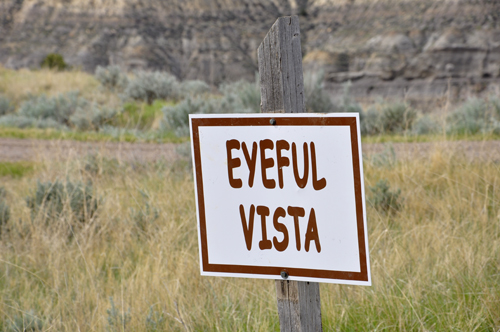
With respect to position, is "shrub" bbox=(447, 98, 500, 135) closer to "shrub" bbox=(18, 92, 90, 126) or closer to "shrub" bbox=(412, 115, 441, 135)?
"shrub" bbox=(412, 115, 441, 135)

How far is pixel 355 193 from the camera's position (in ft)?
4.00

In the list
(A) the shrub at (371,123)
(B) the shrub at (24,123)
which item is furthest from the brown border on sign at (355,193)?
(B) the shrub at (24,123)

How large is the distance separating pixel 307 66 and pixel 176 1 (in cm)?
1251

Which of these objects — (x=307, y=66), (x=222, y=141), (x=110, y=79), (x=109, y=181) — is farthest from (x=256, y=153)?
(x=307, y=66)

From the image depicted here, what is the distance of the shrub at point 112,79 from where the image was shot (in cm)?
1351

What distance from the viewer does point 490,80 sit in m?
24.7

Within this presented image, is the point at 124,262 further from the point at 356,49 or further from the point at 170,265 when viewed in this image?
the point at 356,49

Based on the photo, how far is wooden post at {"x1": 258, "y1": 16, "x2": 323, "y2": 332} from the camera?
1320 mm

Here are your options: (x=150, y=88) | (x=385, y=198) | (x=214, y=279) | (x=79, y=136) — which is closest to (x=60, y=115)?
(x=150, y=88)

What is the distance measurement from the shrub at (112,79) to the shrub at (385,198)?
11.1 m

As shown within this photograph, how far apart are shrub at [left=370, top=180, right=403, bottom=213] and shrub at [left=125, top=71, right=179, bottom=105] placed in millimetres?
8941

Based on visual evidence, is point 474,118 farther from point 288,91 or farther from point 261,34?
point 261,34

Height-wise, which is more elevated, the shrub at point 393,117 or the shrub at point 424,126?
the shrub at point 393,117

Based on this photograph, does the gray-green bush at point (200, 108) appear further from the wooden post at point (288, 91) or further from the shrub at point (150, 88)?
the wooden post at point (288, 91)
